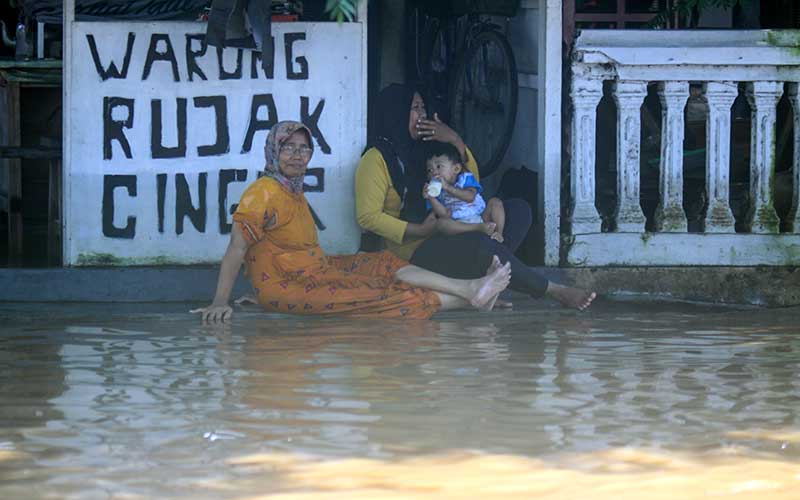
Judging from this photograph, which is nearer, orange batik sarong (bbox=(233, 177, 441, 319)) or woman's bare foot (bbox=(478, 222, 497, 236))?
orange batik sarong (bbox=(233, 177, 441, 319))

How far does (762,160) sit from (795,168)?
0.69 feet

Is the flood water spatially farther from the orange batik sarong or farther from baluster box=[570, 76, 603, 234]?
baluster box=[570, 76, 603, 234]

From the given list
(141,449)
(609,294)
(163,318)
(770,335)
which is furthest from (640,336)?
(141,449)

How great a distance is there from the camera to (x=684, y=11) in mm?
9438

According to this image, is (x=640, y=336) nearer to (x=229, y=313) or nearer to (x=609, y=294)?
(x=609, y=294)

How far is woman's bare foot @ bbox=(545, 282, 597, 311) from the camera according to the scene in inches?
283

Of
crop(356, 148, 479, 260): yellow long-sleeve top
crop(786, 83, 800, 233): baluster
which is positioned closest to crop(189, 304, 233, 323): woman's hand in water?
crop(356, 148, 479, 260): yellow long-sleeve top

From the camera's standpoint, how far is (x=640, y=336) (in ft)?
21.2

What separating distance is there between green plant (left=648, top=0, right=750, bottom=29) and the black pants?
7.34 feet

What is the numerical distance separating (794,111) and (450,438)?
14.1 ft

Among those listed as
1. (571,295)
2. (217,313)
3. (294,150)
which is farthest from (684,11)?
(217,313)

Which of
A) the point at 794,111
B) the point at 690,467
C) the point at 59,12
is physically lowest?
the point at 690,467

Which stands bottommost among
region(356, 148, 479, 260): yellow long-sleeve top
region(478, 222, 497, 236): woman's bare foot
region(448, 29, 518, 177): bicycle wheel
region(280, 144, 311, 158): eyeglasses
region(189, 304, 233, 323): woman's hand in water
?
region(189, 304, 233, 323): woman's hand in water

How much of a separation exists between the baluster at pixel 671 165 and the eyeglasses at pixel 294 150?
2.08 m
